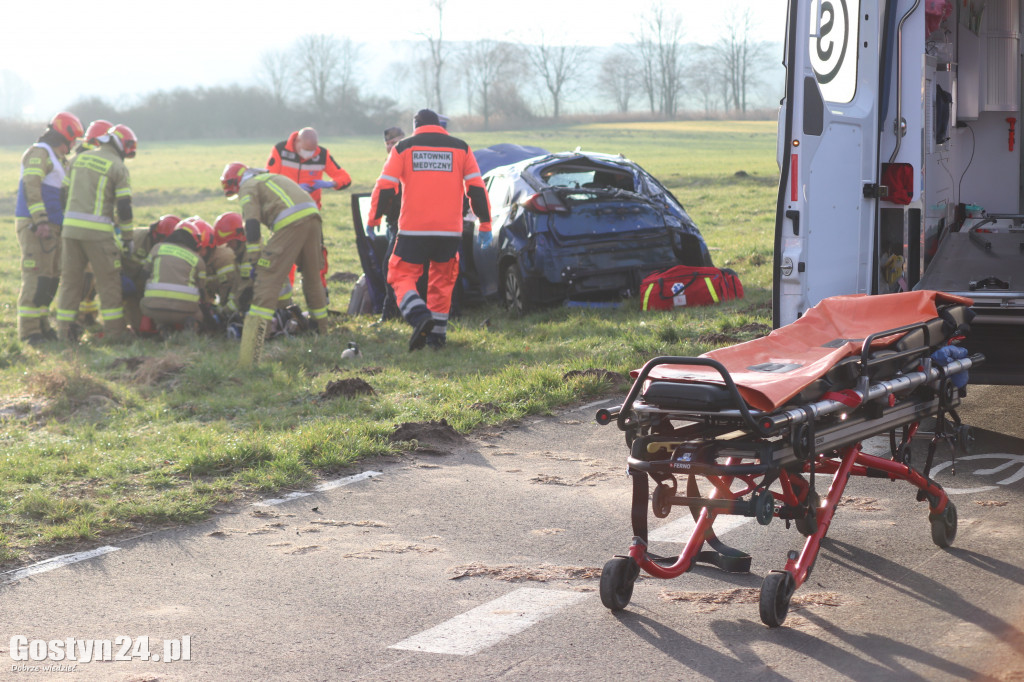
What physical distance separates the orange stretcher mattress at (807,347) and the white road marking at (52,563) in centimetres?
260

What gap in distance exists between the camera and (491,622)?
4.09 meters

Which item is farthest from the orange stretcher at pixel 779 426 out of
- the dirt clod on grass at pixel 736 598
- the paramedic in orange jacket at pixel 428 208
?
the paramedic in orange jacket at pixel 428 208

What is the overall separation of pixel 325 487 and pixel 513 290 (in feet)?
17.8

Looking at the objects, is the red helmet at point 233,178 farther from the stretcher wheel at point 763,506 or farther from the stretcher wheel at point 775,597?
the stretcher wheel at point 775,597

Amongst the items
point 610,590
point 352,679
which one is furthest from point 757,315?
point 352,679

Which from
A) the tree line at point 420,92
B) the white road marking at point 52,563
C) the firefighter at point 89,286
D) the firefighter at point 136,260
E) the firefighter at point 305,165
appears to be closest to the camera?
the white road marking at point 52,563

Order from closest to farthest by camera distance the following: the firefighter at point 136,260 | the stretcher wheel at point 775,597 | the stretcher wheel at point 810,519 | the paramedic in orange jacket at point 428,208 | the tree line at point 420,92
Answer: the stretcher wheel at point 775,597
the stretcher wheel at point 810,519
the paramedic in orange jacket at point 428,208
the firefighter at point 136,260
the tree line at point 420,92

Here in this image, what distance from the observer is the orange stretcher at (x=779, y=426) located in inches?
155

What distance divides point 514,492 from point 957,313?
2.36 metres

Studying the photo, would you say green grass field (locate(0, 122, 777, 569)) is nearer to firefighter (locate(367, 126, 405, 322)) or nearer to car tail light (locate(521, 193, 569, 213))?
firefighter (locate(367, 126, 405, 322))

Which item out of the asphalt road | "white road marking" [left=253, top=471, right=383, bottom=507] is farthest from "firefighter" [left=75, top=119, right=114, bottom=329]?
the asphalt road

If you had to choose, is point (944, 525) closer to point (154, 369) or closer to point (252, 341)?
point (252, 341)

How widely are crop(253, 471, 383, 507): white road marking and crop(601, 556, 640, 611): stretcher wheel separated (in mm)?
2251

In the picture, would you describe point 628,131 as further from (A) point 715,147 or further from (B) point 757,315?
(B) point 757,315
